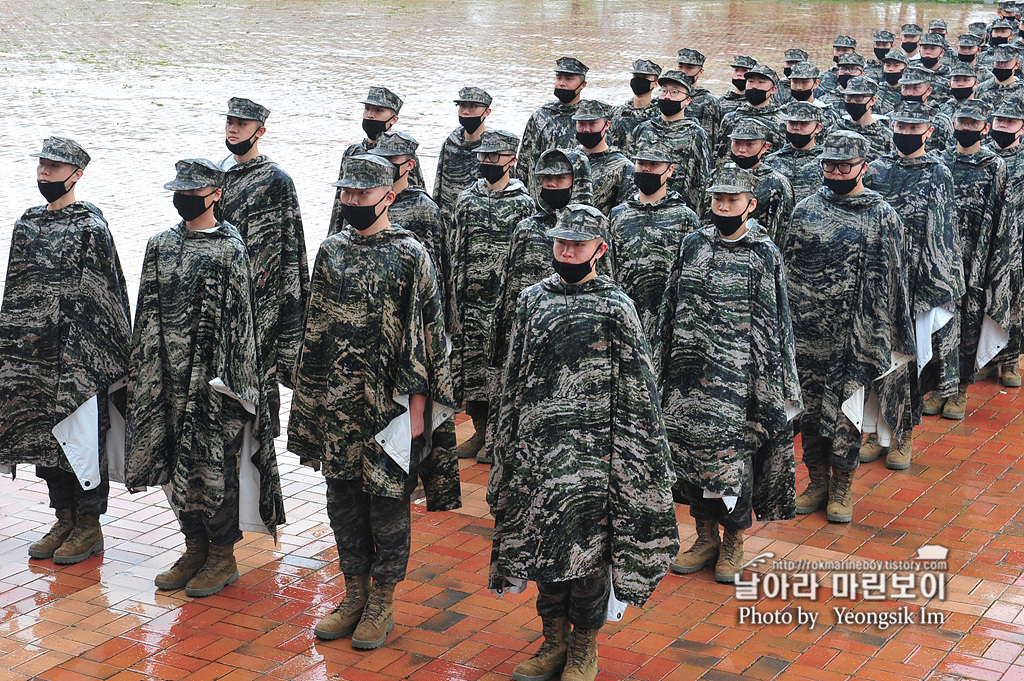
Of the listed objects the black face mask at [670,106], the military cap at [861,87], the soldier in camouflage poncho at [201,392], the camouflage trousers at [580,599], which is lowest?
the camouflage trousers at [580,599]

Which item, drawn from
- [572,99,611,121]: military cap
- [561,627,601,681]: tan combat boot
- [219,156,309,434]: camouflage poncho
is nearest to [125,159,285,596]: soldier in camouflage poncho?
[219,156,309,434]: camouflage poncho

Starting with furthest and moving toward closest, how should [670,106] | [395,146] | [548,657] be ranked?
[670,106], [395,146], [548,657]

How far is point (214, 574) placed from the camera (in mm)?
6371

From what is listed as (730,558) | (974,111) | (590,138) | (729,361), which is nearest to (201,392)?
(729,361)

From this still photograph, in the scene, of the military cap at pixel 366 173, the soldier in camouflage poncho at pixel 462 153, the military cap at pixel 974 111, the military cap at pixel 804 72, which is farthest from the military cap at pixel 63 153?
the military cap at pixel 804 72

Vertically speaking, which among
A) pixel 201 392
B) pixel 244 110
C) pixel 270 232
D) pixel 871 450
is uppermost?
pixel 244 110

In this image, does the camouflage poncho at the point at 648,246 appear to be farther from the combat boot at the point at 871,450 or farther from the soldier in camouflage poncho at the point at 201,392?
the soldier in camouflage poncho at the point at 201,392

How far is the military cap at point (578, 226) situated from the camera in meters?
5.20

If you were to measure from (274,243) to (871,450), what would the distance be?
14.1 feet

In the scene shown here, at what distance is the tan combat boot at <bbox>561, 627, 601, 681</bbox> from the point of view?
215 inches

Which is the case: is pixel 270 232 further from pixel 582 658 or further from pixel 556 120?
pixel 556 120

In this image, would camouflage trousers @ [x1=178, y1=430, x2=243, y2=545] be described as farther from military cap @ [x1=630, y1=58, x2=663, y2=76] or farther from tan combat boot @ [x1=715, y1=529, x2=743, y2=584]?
military cap @ [x1=630, y1=58, x2=663, y2=76]

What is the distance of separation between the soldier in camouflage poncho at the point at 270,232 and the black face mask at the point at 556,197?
4.84 ft

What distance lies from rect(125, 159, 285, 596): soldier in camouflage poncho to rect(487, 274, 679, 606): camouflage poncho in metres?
1.63
